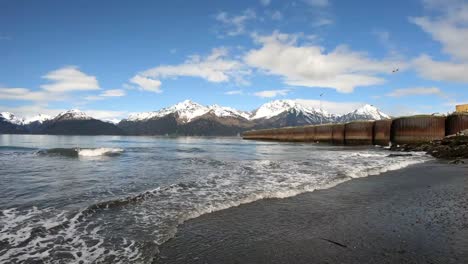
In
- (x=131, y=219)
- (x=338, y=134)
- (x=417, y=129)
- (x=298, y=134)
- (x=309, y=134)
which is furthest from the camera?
(x=298, y=134)

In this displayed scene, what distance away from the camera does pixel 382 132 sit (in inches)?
1983

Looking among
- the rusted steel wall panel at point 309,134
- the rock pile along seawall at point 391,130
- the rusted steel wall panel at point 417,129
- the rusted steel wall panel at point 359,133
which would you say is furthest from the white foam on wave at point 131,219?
the rusted steel wall panel at point 309,134

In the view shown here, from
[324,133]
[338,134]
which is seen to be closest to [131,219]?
[338,134]

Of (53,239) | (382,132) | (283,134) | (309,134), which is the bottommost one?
(53,239)

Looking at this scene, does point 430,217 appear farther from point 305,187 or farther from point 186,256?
point 186,256

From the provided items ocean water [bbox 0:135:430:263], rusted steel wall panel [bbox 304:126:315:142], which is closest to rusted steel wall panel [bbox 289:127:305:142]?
rusted steel wall panel [bbox 304:126:315:142]

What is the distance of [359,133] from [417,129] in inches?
619

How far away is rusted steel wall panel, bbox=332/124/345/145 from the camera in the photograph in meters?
63.5

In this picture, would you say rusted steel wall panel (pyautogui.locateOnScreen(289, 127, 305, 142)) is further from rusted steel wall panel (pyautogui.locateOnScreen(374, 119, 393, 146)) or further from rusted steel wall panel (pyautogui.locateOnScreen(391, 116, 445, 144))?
rusted steel wall panel (pyautogui.locateOnScreen(391, 116, 445, 144))

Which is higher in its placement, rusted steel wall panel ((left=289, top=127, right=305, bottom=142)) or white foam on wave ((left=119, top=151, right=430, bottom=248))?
rusted steel wall panel ((left=289, top=127, right=305, bottom=142))

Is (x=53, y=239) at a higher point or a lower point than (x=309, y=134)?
lower

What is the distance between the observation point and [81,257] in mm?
5695

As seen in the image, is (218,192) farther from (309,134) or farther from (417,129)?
(309,134)

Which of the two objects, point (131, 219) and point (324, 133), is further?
point (324, 133)
